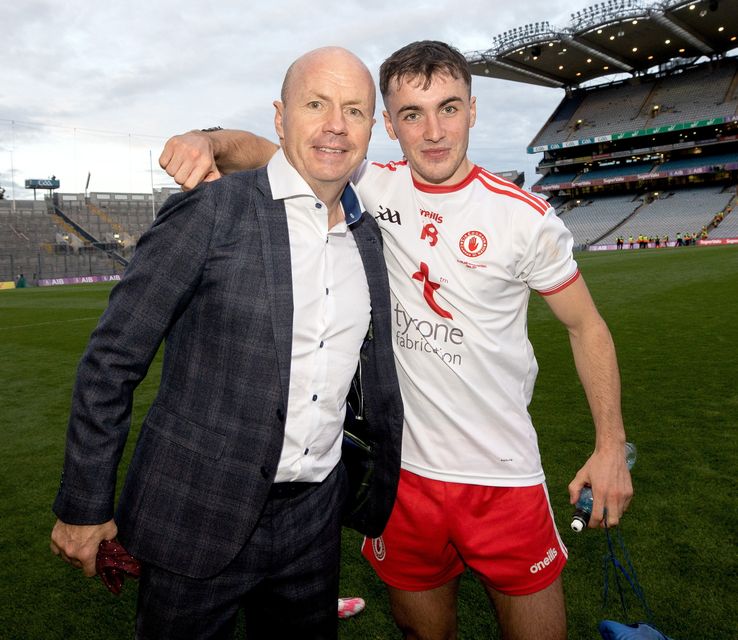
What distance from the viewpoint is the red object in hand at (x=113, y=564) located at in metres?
1.63

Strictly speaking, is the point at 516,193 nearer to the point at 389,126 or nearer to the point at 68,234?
the point at 389,126

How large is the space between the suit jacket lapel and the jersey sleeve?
89cm

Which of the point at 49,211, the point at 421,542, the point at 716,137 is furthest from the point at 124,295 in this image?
the point at 716,137

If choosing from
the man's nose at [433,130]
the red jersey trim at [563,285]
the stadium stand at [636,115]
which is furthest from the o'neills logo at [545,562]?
the stadium stand at [636,115]

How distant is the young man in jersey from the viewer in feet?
6.84

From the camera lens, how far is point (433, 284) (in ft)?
7.19

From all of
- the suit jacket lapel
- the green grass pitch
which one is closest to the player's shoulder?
the suit jacket lapel

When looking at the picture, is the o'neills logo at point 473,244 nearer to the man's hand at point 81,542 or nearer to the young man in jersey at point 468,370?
the young man in jersey at point 468,370

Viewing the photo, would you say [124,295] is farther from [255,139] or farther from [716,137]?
[716,137]

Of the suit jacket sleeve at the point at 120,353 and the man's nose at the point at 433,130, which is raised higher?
the man's nose at the point at 433,130

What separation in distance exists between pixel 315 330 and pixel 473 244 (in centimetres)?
72

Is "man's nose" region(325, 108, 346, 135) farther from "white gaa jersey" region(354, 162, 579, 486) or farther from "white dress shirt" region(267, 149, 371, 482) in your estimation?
"white gaa jersey" region(354, 162, 579, 486)

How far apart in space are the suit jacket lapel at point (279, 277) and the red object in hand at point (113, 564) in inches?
23.8

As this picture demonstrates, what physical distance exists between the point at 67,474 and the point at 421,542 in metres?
1.24
